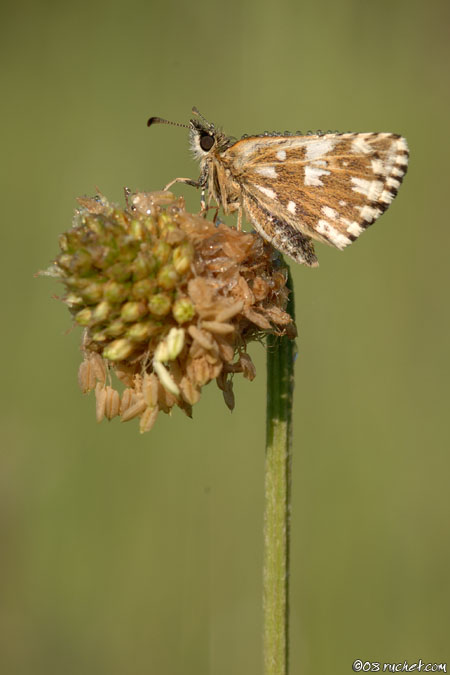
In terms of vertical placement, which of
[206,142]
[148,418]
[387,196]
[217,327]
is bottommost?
[148,418]

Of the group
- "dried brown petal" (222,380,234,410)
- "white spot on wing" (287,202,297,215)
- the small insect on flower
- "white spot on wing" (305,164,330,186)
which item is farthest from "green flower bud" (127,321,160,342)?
"white spot on wing" (305,164,330,186)

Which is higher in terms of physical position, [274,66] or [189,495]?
[274,66]

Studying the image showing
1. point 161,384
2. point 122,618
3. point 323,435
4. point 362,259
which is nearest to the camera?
point 161,384

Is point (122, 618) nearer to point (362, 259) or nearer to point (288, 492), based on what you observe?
point (288, 492)

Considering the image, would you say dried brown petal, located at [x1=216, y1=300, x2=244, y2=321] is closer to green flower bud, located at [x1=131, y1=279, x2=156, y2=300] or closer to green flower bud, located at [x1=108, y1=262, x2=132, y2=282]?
green flower bud, located at [x1=131, y1=279, x2=156, y2=300]

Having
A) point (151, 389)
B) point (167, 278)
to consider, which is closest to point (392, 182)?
point (167, 278)

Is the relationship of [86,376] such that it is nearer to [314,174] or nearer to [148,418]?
[148,418]

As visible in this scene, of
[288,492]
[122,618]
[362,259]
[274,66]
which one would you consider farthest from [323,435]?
[274,66]

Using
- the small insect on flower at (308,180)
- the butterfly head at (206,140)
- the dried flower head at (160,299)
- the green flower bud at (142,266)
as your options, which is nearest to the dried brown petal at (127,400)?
the dried flower head at (160,299)
